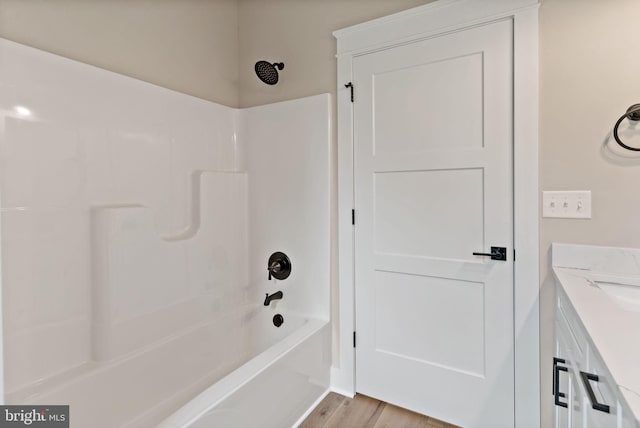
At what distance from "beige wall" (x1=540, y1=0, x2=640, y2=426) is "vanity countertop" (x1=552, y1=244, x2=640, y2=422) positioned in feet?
0.19

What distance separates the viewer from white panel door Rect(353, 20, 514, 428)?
5.08ft

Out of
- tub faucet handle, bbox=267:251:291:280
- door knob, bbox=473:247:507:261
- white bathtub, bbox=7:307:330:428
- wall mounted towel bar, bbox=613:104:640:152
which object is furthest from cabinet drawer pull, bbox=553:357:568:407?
tub faucet handle, bbox=267:251:291:280

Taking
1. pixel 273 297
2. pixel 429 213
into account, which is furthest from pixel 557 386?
pixel 273 297

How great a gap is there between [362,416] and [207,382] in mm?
981

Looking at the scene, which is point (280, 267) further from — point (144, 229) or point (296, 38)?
point (296, 38)

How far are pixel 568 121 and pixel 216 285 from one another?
2.18 meters

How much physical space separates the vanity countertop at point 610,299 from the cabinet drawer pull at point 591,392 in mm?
123

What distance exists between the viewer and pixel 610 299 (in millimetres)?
1066

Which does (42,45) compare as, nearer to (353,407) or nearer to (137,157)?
(137,157)

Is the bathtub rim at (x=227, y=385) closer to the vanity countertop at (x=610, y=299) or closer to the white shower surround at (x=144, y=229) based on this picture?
the white shower surround at (x=144, y=229)

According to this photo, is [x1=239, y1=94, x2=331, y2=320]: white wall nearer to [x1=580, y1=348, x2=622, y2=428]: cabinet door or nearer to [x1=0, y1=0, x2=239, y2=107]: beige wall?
[x1=0, y1=0, x2=239, y2=107]: beige wall

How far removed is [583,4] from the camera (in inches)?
53.8

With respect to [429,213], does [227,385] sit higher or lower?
lower

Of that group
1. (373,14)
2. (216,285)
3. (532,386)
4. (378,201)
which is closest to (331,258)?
(378,201)
